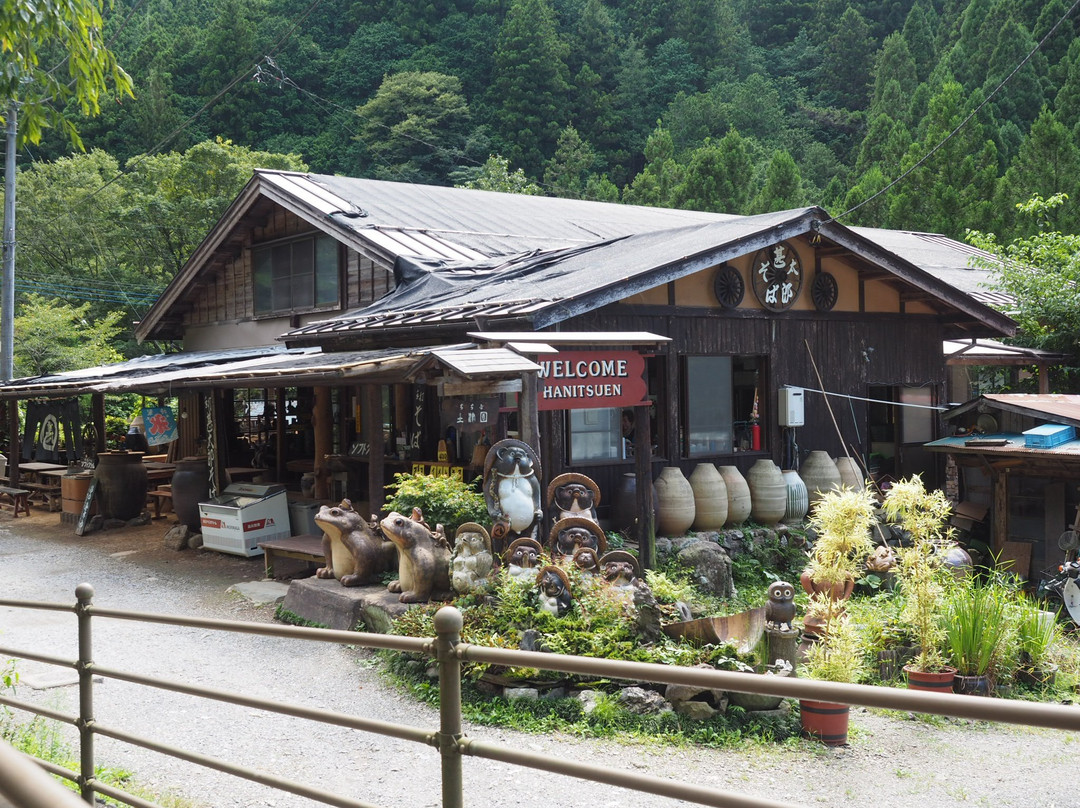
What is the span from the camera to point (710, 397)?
11.8m

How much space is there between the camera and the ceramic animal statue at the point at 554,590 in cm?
729

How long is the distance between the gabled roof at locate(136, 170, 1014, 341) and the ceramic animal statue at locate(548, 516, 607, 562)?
208cm

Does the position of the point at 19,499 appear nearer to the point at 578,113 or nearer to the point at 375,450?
the point at 375,450

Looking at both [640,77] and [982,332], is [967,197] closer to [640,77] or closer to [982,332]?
[982,332]

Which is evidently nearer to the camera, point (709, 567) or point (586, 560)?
point (586, 560)

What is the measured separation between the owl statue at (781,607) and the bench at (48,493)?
534 inches

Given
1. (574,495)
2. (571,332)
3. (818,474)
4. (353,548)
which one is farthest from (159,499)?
(818,474)

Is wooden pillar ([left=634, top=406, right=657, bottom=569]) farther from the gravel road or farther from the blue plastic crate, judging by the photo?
the blue plastic crate

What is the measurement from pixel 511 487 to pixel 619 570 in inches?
45.8

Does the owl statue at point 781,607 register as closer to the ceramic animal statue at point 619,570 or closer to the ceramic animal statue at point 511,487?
the ceramic animal statue at point 619,570

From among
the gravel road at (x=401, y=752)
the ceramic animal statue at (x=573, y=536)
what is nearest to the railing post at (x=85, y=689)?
the gravel road at (x=401, y=752)

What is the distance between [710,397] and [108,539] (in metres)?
8.86

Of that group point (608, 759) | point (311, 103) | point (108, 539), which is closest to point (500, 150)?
point (311, 103)

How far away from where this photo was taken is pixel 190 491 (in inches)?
544
